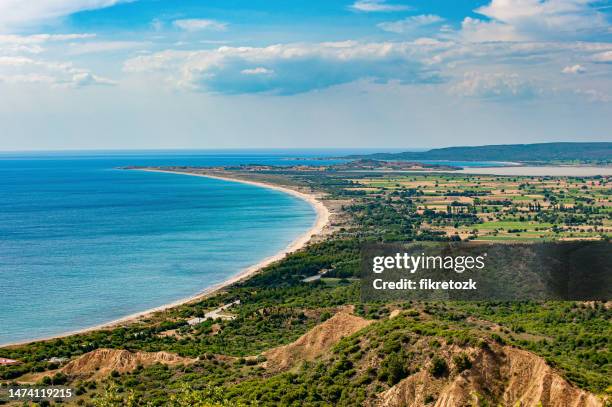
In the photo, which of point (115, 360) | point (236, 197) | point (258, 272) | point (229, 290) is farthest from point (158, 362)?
point (236, 197)

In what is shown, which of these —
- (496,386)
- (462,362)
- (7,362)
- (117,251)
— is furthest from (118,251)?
(496,386)

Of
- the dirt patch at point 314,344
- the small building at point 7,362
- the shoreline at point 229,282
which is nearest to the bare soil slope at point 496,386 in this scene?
the dirt patch at point 314,344

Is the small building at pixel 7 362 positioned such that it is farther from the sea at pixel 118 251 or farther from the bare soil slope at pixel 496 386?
the bare soil slope at pixel 496 386

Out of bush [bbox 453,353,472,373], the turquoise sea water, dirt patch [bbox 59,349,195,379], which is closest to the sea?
the turquoise sea water

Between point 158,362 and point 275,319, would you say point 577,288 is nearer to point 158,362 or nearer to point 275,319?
point 275,319

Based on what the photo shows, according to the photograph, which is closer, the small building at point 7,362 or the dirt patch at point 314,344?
the dirt patch at point 314,344

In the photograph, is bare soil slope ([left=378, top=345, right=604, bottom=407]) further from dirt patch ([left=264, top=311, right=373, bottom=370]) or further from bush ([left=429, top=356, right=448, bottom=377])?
dirt patch ([left=264, top=311, right=373, bottom=370])
